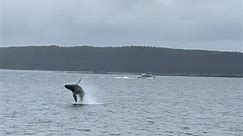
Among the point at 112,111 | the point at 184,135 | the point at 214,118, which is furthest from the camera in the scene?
the point at 112,111

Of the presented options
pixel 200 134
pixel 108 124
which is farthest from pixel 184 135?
pixel 108 124

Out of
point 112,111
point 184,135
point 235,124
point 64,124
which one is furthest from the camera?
point 112,111

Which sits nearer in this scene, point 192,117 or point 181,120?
point 181,120

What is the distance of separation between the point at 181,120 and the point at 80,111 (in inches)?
350

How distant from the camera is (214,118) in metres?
47.9

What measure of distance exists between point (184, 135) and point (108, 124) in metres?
6.42

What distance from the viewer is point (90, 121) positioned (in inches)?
1671

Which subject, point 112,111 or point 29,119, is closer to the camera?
point 29,119

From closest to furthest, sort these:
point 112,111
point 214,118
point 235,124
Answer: point 235,124
point 214,118
point 112,111

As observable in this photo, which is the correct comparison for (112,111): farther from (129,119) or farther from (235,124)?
(235,124)

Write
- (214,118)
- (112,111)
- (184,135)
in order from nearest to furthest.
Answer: (184,135) → (214,118) → (112,111)

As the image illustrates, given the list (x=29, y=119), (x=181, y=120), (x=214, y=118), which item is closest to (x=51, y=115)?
(x=29, y=119)

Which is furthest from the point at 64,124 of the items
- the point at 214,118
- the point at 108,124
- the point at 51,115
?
the point at 214,118

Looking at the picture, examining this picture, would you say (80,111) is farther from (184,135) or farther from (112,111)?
(184,135)
